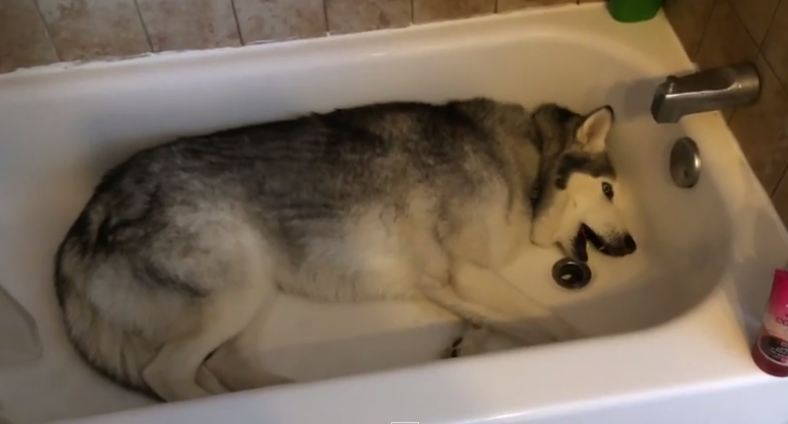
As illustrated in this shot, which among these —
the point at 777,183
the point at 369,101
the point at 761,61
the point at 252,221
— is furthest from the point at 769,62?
the point at 252,221

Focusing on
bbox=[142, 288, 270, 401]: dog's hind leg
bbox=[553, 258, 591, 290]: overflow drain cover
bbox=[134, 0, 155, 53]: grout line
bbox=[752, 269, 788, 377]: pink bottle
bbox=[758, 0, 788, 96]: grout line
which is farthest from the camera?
bbox=[553, 258, 591, 290]: overflow drain cover

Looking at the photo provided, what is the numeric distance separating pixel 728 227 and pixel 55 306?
1.27m

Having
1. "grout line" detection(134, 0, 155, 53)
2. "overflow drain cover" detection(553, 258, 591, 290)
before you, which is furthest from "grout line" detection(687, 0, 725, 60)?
"grout line" detection(134, 0, 155, 53)

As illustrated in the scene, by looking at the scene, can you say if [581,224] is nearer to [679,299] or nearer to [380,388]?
[679,299]

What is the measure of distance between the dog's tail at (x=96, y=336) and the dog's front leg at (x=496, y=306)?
56cm

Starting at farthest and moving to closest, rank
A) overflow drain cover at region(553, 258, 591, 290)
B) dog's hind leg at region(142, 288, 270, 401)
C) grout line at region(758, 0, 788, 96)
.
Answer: overflow drain cover at region(553, 258, 591, 290) < dog's hind leg at region(142, 288, 270, 401) < grout line at region(758, 0, 788, 96)

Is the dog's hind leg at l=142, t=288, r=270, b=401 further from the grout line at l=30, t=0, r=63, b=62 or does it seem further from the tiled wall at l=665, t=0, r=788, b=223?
the tiled wall at l=665, t=0, r=788, b=223

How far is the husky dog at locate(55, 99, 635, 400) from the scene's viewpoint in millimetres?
1376

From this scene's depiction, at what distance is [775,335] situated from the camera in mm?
1021

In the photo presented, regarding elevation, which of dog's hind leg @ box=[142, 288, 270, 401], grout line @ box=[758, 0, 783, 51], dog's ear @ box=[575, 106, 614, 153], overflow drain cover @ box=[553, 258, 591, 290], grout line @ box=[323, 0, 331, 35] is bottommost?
overflow drain cover @ box=[553, 258, 591, 290]

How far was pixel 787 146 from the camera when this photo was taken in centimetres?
120

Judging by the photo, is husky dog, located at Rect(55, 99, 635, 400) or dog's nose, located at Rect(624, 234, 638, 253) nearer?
husky dog, located at Rect(55, 99, 635, 400)

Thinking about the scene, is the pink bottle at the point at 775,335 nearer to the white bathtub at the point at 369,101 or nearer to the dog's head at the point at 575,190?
the white bathtub at the point at 369,101

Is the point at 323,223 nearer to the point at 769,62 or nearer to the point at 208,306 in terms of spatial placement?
the point at 208,306
